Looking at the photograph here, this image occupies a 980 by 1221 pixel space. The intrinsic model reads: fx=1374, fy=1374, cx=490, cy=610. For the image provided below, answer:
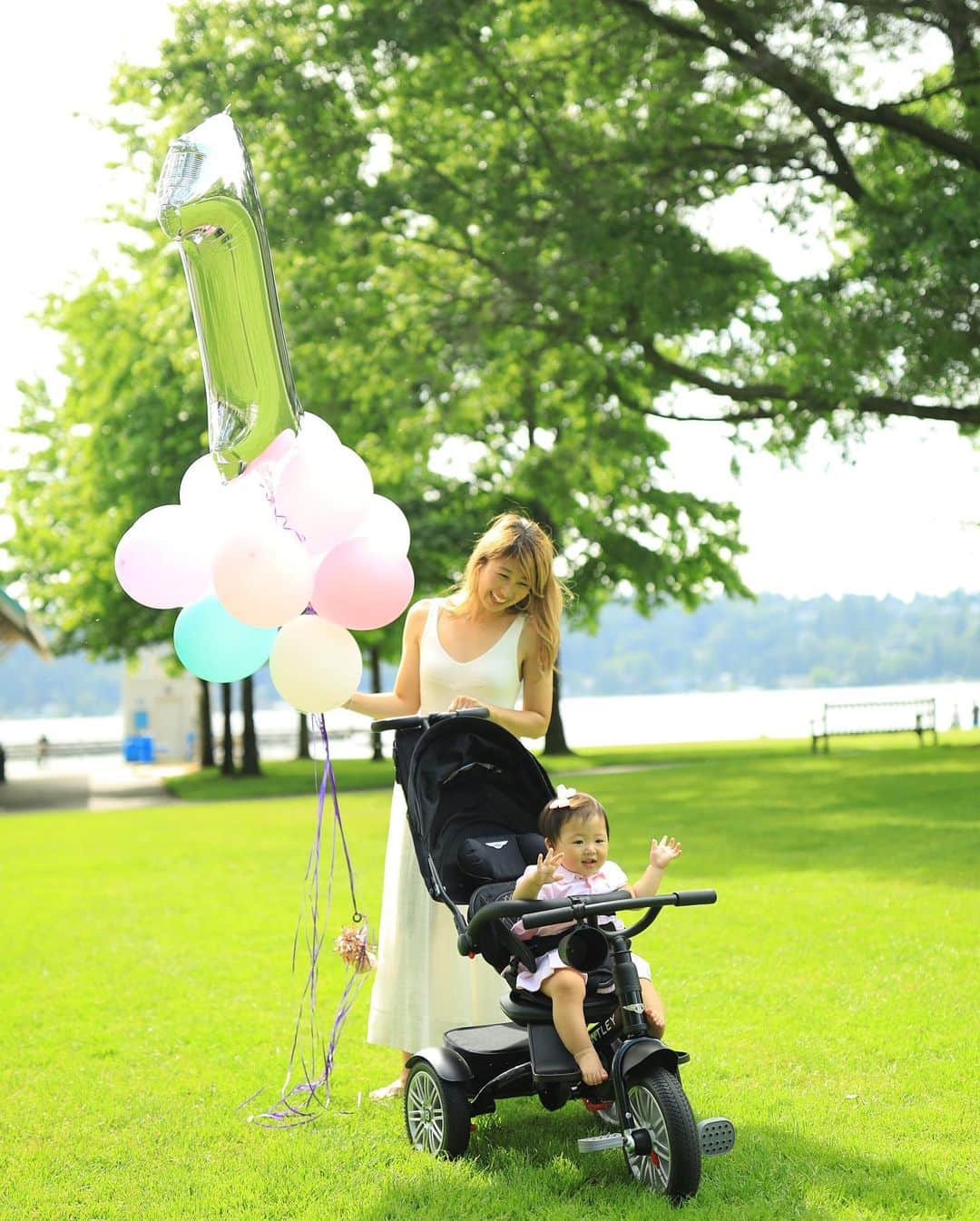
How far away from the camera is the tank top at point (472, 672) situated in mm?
5016

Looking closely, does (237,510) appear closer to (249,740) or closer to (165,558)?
(165,558)

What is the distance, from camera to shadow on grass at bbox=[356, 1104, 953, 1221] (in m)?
3.93

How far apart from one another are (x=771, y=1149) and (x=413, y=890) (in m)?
1.52

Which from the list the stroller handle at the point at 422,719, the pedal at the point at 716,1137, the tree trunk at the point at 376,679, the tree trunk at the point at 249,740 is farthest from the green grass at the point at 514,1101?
the tree trunk at the point at 376,679

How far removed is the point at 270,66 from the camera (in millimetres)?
17609

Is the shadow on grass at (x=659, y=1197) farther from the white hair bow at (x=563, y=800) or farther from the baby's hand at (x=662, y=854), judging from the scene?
the white hair bow at (x=563, y=800)

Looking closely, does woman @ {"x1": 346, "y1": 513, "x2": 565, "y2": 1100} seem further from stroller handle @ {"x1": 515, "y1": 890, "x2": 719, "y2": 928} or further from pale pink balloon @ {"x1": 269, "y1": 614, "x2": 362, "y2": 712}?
stroller handle @ {"x1": 515, "y1": 890, "x2": 719, "y2": 928}

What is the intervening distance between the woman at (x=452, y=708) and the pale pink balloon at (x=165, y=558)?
731 millimetres

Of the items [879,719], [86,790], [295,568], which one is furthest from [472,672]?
[879,719]

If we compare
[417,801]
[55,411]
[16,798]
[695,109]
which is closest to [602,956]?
[417,801]

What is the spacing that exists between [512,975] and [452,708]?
3.43 ft

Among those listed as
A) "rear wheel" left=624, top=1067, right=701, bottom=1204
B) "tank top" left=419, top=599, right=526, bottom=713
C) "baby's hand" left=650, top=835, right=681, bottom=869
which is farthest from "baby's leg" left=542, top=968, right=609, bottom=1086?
"tank top" left=419, top=599, right=526, bottom=713

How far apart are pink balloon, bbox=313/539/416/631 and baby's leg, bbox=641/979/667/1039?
1.51m

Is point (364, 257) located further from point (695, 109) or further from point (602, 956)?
point (602, 956)
